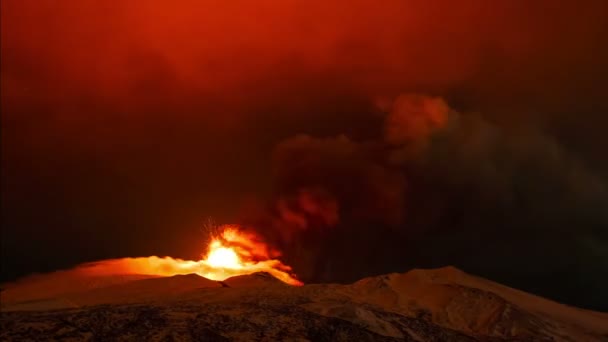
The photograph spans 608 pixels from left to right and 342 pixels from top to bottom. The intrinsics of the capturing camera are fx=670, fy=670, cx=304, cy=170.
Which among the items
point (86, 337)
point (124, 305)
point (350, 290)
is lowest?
point (86, 337)

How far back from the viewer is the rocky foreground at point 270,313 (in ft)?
339

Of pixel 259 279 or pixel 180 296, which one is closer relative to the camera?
pixel 180 296

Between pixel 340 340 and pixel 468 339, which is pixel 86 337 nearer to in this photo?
pixel 340 340

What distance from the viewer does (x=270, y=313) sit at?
117375 millimetres

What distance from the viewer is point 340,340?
10950 centimetres

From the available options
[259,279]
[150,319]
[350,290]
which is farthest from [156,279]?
[150,319]

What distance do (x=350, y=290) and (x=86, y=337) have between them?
86536mm

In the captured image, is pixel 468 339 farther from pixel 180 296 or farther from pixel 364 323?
pixel 180 296

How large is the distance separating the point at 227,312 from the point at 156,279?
187 feet

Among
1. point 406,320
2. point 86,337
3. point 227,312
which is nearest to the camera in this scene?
point 86,337

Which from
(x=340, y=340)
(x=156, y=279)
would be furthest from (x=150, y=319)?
(x=156, y=279)

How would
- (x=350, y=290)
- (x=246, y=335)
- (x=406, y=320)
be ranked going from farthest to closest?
(x=350, y=290)
(x=406, y=320)
(x=246, y=335)

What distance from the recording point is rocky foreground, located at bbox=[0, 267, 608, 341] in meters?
103

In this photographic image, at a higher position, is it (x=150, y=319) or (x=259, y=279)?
(x=259, y=279)
